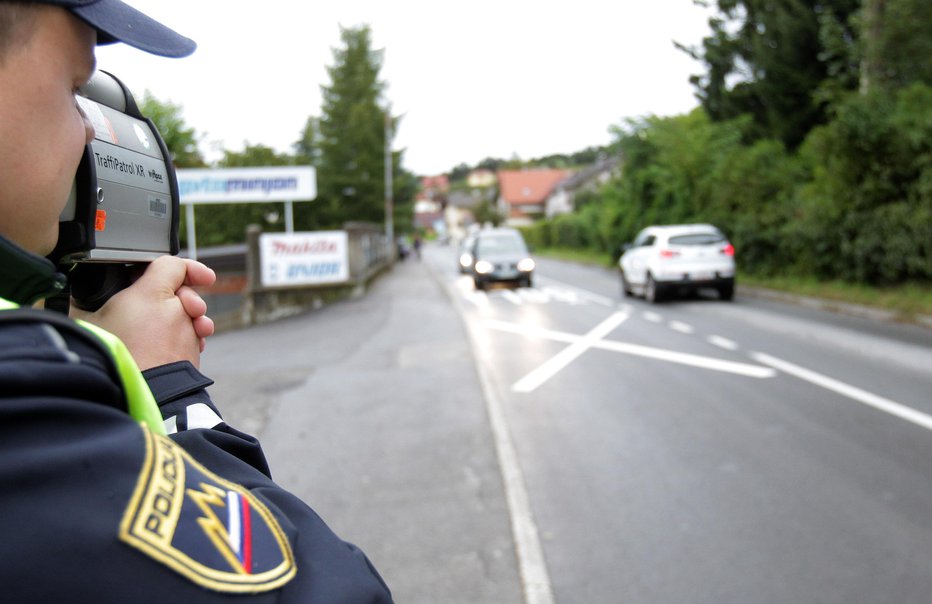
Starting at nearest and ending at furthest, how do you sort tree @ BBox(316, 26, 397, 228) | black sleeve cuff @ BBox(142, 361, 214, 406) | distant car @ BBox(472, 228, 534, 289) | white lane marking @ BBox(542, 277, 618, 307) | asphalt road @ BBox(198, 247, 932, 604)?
black sleeve cuff @ BBox(142, 361, 214, 406), asphalt road @ BBox(198, 247, 932, 604), white lane marking @ BBox(542, 277, 618, 307), distant car @ BBox(472, 228, 534, 289), tree @ BBox(316, 26, 397, 228)

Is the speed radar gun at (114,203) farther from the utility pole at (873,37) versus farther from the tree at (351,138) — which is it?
the tree at (351,138)

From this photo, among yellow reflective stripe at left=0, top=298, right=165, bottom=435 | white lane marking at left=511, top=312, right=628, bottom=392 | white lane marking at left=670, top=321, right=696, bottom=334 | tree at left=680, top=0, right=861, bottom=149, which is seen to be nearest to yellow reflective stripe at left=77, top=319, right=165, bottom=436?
yellow reflective stripe at left=0, top=298, right=165, bottom=435

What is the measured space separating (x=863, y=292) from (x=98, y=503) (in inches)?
611

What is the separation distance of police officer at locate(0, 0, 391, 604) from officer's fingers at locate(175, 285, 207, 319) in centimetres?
10

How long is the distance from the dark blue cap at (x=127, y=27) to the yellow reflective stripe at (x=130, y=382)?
0.31 m

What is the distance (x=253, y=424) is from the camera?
21.7 feet

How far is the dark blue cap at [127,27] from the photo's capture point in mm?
780

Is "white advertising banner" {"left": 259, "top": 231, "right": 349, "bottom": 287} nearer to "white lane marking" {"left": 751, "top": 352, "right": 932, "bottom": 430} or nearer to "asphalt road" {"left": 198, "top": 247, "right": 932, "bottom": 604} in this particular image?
"asphalt road" {"left": 198, "top": 247, "right": 932, "bottom": 604}

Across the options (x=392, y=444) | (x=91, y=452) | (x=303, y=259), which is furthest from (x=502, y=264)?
(x=91, y=452)

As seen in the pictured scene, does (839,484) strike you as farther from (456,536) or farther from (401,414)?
(401,414)

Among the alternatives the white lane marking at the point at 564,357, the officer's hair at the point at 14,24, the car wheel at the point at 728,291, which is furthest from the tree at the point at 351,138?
the officer's hair at the point at 14,24

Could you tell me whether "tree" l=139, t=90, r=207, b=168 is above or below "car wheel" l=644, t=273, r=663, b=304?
above

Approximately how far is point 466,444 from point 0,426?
17.0 ft

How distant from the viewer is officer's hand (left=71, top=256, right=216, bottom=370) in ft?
3.12
